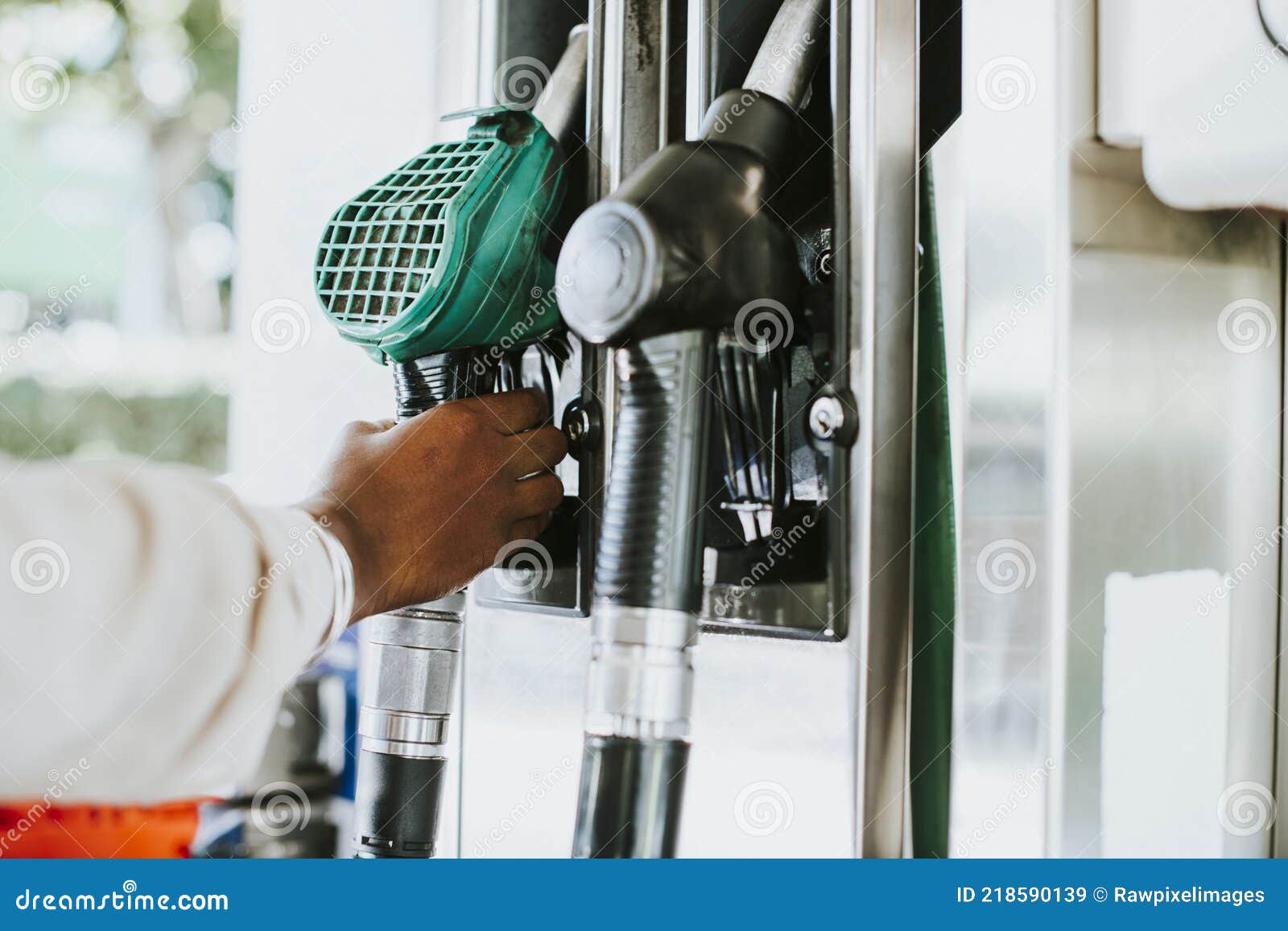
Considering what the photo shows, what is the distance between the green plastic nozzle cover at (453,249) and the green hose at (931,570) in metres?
0.20

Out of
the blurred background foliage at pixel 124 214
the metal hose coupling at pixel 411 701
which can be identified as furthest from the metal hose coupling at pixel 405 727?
the blurred background foliage at pixel 124 214

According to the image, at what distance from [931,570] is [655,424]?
152 mm

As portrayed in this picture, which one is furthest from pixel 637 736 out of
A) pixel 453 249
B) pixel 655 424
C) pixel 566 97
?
pixel 566 97

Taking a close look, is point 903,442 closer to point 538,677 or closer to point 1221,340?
point 1221,340

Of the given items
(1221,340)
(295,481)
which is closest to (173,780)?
(1221,340)

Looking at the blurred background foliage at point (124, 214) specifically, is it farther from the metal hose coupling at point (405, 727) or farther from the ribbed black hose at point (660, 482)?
the ribbed black hose at point (660, 482)

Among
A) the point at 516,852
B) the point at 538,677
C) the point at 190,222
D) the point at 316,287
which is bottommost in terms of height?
the point at 516,852

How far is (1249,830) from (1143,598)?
11 cm

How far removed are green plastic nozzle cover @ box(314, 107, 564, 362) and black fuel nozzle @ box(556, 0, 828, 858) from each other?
3.4 inches

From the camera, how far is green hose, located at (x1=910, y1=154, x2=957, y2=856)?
52 cm

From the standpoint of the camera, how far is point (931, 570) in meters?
0.53

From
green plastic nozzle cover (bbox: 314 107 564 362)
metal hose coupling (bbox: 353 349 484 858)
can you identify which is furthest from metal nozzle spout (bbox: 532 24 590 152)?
metal hose coupling (bbox: 353 349 484 858)

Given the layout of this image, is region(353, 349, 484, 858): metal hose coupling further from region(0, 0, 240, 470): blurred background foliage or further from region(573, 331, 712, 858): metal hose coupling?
region(0, 0, 240, 470): blurred background foliage

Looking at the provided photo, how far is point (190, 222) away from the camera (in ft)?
9.71
